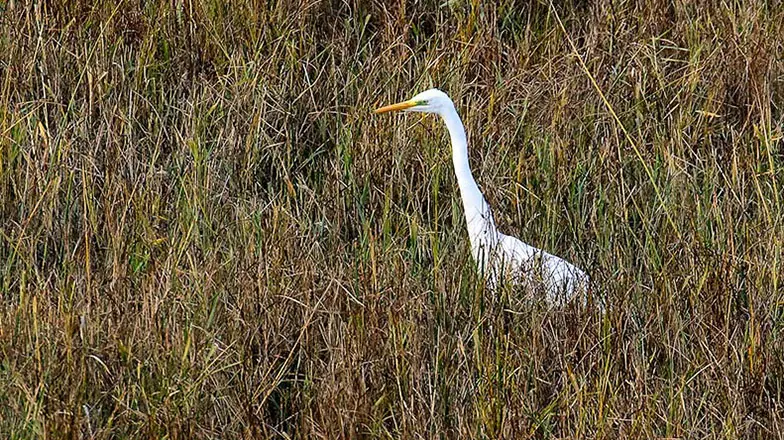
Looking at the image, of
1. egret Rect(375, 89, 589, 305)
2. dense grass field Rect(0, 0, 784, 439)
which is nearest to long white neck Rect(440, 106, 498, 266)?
egret Rect(375, 89, 589, 305)

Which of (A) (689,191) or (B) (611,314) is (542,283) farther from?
(A) (689,191)

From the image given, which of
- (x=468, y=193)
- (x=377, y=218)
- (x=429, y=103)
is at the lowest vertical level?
(x=377, y=218)

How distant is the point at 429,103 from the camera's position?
10.5 ft

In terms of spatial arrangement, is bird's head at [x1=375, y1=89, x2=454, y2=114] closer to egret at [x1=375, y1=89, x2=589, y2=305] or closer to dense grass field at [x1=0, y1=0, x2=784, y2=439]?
egret at [x1=375, y1=89, x2=589, y2=305]

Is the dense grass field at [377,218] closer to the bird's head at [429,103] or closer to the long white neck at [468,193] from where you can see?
the long white neck at [468,193]

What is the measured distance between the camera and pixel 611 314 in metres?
2.69

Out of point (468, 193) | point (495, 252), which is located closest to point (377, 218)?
point (468, 193)

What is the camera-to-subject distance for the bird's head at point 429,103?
3.17 m

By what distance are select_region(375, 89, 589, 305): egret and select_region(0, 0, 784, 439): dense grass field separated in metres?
0.05

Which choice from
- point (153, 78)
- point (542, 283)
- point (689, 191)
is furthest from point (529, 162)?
point (153, 78)

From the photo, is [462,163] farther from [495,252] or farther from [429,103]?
[495,252]

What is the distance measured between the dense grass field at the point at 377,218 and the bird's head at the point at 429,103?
231mm

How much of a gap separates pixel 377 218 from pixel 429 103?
33cm

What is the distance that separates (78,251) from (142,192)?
221 mm
